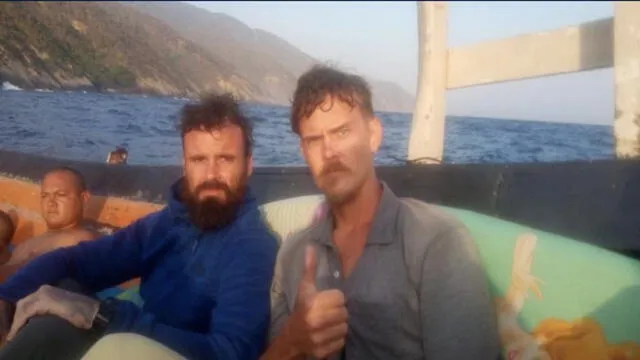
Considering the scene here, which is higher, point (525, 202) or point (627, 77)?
point (627, 77)

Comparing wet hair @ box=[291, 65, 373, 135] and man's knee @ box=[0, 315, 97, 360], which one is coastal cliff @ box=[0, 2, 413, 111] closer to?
wet hair @ box=[291, 65, 373, 135]

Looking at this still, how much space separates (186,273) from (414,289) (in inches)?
38.0

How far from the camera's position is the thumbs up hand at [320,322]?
1680 mm

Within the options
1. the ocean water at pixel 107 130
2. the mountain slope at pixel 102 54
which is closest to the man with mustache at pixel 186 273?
the mountain slope at pixel 102 54

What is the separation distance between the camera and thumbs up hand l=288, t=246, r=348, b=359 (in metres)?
1.68

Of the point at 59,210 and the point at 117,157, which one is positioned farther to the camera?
the point at 117,157

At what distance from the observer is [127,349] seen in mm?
1783

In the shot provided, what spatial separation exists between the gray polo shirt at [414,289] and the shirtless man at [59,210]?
2.27m

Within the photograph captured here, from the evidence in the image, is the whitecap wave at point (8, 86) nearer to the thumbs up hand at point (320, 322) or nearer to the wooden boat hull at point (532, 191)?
the wooden boat hull at point (532, 191)

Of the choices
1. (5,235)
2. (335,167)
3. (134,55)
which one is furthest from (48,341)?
(134,55)

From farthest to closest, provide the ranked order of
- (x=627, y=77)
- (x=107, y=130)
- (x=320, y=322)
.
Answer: (x=107, y=130) → (x=627, y=77) → (x=320, y=322)

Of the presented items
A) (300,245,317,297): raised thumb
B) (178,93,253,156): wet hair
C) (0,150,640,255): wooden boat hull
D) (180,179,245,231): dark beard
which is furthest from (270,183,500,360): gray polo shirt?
(0,150,640,255): wooden boat hull

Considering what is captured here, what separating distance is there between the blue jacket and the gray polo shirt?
0.95 feet

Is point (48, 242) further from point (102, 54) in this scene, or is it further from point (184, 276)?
point (102, 54)
